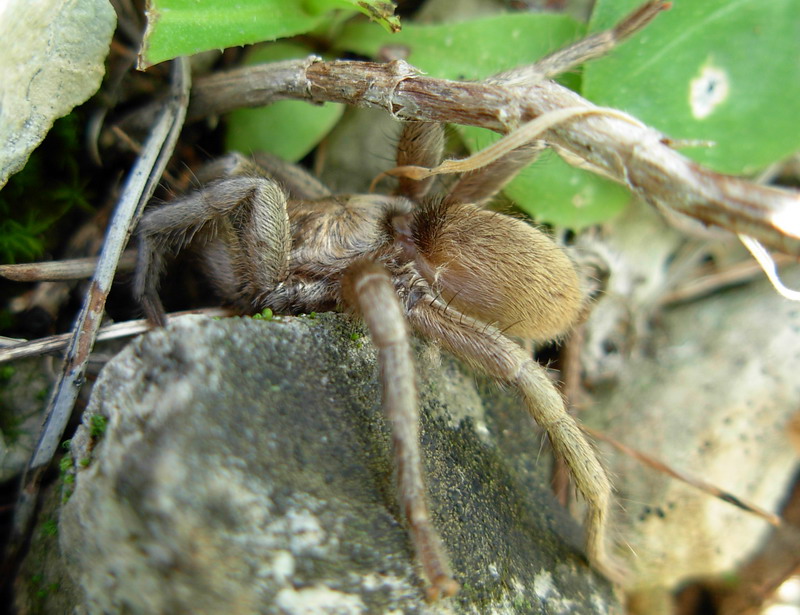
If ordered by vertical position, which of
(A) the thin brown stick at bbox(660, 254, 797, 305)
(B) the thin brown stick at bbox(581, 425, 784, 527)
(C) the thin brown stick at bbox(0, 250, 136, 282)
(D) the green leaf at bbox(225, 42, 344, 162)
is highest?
(D) the green leaf at bbox(225, 42, 344, 162)

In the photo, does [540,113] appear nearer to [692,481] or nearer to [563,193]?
[563,193]

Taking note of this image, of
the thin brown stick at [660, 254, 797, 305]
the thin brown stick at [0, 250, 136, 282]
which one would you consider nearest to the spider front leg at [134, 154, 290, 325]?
the thin brown stick at [0, 250, 136, 282]

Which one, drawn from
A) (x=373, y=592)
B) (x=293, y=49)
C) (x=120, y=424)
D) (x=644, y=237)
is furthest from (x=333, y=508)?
(x=644, y=237)

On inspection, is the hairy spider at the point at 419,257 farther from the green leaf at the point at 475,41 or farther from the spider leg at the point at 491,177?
the green leaf at the point at 475,41

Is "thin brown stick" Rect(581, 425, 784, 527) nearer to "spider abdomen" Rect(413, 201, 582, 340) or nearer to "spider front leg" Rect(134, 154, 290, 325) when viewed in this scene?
"spider abdomen" Rect(413, 201, 582, 340)

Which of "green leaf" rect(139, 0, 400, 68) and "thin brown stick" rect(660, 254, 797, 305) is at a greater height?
"green leaf" rect(139, 0, 400, 68)

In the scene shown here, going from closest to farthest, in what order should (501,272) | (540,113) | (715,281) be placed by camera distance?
(540,113)
(501,272)
(715,281)

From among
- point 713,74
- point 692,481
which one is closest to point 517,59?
point 713,74
